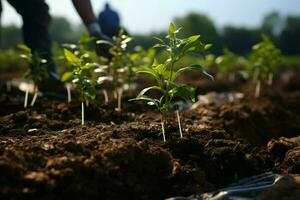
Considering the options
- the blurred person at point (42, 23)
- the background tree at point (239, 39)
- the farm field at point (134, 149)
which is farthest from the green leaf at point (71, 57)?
the background tree at point (239, 39)

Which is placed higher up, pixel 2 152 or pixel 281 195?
pixel 2 152

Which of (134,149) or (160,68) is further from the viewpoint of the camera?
(160,68)

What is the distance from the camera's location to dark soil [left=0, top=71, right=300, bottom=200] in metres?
2.05

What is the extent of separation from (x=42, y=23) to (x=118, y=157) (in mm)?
3092

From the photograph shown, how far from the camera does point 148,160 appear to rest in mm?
2365

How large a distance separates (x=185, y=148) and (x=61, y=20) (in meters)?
28.0

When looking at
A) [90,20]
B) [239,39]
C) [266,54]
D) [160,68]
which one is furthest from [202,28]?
[160,68]

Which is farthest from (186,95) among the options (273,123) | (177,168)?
(273,123)

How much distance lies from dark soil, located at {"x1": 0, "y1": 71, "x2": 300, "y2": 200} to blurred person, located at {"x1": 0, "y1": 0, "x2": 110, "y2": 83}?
3.04 ft

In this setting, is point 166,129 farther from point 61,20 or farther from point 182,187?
point 61,20

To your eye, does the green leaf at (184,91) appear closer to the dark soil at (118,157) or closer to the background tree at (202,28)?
the dark soil at (118,157)

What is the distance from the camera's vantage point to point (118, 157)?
2.30m

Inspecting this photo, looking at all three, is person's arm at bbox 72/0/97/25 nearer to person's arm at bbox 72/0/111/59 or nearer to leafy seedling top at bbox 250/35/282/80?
person's arm at bbox 72/0/111/59

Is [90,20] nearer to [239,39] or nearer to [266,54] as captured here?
[266,54]
